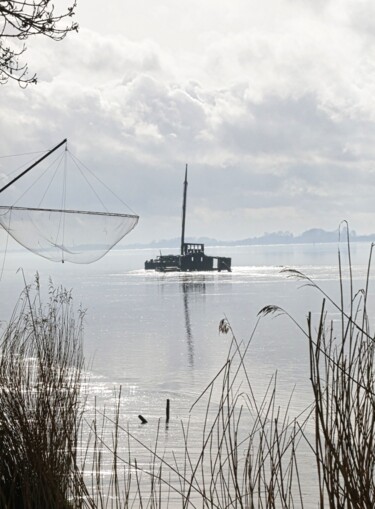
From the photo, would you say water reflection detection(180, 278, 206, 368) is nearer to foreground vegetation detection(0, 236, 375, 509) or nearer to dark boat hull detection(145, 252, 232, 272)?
foreground vegetation detection(0, 236, 375, 509)

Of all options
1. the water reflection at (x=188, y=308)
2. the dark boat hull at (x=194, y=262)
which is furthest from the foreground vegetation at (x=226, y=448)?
the dark boat hull at (x=194, y=262)

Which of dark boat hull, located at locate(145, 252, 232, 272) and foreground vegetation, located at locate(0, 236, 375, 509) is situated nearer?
foreground vegetation, located at locate(0, 236, 375, 509)

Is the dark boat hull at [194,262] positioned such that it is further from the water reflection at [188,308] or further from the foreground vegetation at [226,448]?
the foreground vegetation at [226,448]

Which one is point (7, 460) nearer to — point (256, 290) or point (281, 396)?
point (281, 396)

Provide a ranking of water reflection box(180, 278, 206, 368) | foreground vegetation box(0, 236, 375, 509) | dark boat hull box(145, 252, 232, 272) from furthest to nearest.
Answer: dark boat hull box(145, 252, 232, 272), water reflection box(180, 278, 206, 368), foreground vegetation box(0, 236, 375, 509)

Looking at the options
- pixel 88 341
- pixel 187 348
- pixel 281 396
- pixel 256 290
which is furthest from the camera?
pixel 256 290

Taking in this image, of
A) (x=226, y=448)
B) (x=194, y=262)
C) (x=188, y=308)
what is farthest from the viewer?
(x=194, y=262)

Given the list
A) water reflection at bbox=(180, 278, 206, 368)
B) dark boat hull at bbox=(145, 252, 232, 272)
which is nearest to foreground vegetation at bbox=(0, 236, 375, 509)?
water reflection at bbox=(180, 278, 206, 368)

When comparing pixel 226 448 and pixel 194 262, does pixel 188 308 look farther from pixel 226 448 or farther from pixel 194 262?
pixel 194 262

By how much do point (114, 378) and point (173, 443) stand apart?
6.53 meters

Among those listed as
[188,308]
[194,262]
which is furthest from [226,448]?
[194,262]

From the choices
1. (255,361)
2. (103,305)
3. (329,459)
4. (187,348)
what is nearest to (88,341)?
(187,348)

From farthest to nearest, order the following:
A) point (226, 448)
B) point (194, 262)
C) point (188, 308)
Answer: point (194, 262)
point (188, 308)
point (226, 448)

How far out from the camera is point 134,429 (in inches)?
396
